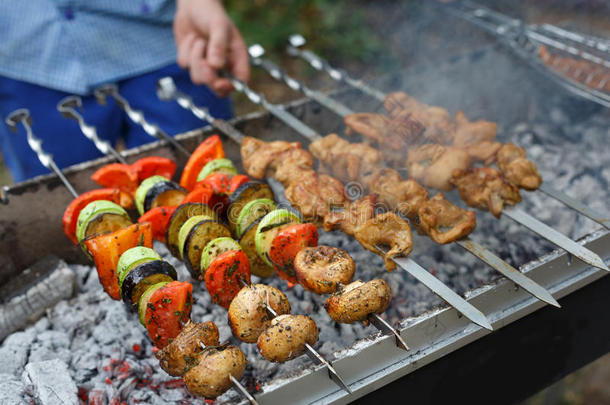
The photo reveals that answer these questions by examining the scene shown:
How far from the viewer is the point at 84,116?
4.16 m

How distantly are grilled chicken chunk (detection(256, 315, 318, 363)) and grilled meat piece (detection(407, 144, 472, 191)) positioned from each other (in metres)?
1.23

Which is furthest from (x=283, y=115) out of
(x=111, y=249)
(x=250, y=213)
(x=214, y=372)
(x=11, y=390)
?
(x=11, y=390)

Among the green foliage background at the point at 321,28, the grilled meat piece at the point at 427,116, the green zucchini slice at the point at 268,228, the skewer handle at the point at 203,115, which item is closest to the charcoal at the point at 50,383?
the green zucchini slice at the point at 268,228

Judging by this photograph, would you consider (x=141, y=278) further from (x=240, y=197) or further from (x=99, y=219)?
(x=240, y=197)

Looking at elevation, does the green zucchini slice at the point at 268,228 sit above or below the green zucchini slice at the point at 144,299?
above

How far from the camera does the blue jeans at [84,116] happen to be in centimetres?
411

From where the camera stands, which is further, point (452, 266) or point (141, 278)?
point (452, 266)

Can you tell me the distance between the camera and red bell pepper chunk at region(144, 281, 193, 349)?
221cm

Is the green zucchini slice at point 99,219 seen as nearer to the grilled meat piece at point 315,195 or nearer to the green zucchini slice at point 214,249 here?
the green zucchini slice at point 214,249

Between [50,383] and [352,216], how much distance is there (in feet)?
4.89

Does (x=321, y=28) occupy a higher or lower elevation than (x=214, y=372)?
higher

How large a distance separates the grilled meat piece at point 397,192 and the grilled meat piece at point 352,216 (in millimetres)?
113

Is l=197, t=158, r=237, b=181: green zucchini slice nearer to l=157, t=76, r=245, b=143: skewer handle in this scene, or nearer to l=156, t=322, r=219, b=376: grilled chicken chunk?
l=157, t=76, r=245, b=143: skewer handle

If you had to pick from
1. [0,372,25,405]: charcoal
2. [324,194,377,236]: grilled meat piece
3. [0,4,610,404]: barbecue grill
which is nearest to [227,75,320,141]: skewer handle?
[0,4,610,404]: barbecue grill
